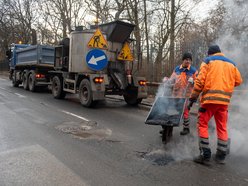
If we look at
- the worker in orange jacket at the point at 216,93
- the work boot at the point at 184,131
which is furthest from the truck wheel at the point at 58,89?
the worker in orange jacket at the point at 216,93

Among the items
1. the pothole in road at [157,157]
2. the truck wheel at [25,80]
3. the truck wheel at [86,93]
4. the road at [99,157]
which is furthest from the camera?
the truck wheel at [25,80]

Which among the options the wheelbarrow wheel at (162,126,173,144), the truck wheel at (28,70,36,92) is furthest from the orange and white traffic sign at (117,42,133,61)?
the truck wheel at (28,70,36,92)

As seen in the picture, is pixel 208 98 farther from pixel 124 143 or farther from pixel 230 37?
pixel 230 37

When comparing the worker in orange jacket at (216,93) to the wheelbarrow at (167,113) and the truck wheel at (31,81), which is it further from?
the truck wheel at (31,81)

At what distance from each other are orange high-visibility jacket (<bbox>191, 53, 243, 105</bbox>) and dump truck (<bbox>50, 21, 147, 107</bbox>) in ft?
16.9

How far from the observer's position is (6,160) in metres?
4.15

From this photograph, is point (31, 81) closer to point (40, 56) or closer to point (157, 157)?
point (40, 56)

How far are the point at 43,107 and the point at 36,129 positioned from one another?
3.21 meters

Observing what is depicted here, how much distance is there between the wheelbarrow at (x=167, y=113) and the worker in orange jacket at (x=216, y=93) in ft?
1.92

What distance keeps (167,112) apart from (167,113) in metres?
0.02

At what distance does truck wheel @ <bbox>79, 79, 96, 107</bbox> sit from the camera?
921 cm

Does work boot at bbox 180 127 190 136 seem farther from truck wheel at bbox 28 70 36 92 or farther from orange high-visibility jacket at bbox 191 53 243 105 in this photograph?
truck wheel at bbox 28 70 36 92

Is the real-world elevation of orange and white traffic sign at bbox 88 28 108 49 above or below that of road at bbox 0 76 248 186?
above

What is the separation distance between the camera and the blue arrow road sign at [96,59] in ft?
30.5
